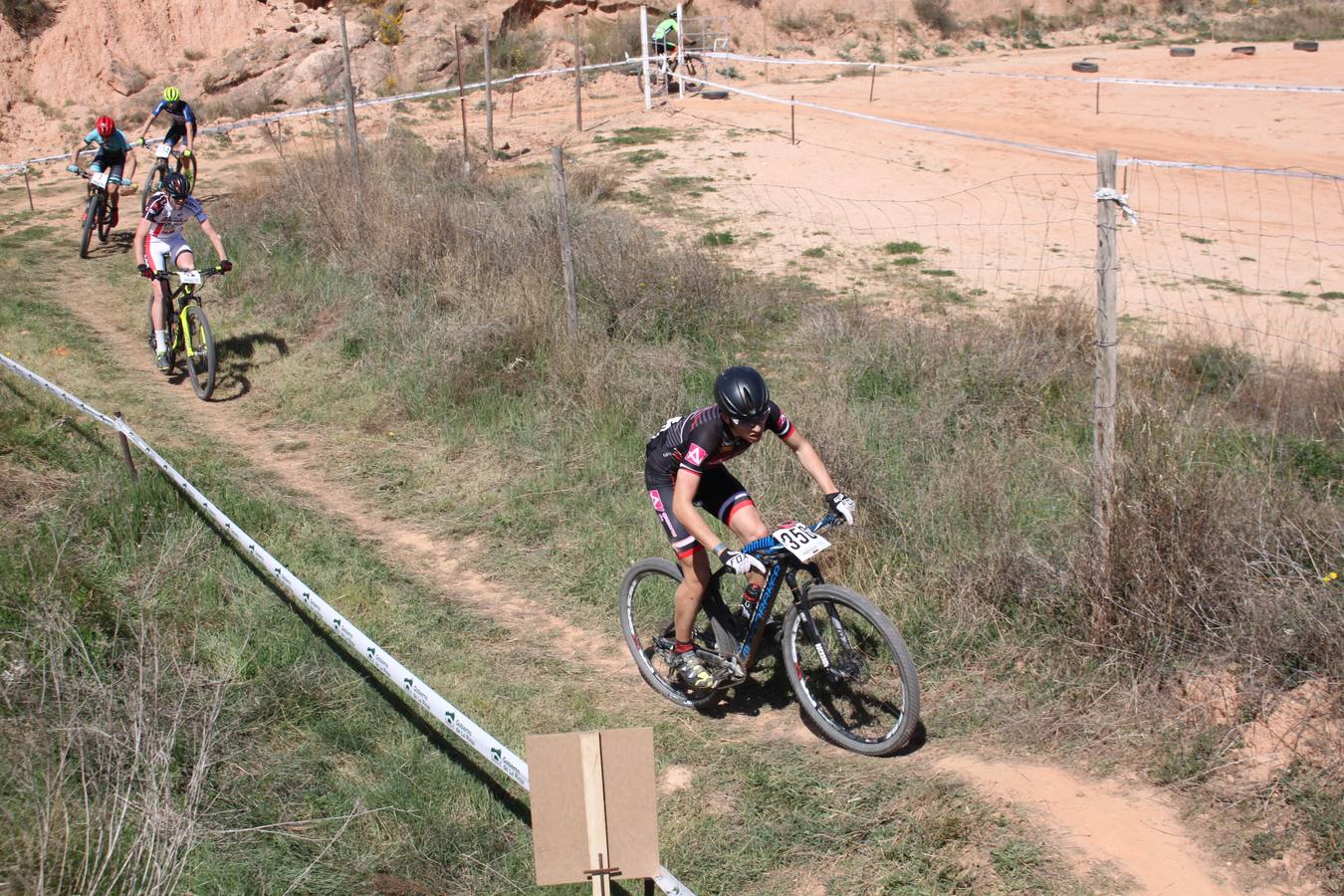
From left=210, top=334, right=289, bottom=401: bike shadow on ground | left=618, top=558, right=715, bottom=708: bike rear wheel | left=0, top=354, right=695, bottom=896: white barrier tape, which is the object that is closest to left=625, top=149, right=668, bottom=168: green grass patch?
left=210, top=334, right=289, bottom=401: bike shadow on ground

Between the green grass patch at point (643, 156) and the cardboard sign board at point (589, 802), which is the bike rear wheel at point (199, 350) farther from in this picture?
the green grass patch at point (643, 156)

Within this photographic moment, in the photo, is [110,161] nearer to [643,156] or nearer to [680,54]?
[643,156]

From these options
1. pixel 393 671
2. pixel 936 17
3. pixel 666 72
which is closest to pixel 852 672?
pixel 393 671

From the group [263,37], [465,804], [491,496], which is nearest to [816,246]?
[491,496]

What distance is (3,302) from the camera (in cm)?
1278

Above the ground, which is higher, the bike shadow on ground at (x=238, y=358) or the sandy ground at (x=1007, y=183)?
the sandy ground at (x=1007, y=183)

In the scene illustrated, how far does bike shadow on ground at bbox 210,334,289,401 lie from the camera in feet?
35.7

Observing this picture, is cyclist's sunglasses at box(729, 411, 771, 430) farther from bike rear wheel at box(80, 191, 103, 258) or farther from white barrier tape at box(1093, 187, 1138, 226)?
Result: bike rear wheel at box(80, 191, 103, 258)

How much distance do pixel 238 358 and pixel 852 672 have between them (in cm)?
844

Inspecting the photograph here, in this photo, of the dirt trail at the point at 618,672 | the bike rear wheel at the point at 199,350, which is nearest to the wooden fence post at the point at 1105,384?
the dirt trail at the point at 618,672

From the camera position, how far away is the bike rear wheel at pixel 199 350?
34.2 ft

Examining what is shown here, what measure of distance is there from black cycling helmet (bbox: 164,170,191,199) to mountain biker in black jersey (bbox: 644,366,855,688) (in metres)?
6.77

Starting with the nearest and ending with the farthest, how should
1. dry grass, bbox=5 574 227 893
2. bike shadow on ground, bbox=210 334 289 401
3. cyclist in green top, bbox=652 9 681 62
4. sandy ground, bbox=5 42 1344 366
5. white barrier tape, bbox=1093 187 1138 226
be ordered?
dry grass, bbox=5 574 227 893 < white barrier tape, bbox=1093 187 1138 226 < bike shadow on ground, bbox=210 334 289 401 < sandy ground, bbox=5 42 1344 366 < cyclist in green top, bbox=652 9 681 62

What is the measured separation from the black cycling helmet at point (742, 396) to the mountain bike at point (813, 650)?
54 centimetres
